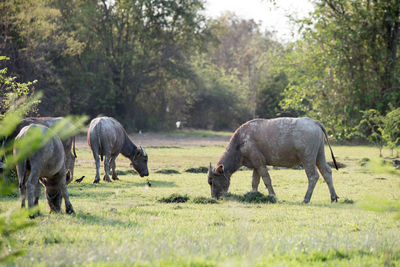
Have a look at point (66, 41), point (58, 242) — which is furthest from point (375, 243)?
point (66, 41)

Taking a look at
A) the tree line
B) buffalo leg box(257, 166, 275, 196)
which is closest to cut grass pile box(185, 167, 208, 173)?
buffalo leg box(257, 166, 275, 196)

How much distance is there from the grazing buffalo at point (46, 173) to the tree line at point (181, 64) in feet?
68.9

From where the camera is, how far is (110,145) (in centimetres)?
1714

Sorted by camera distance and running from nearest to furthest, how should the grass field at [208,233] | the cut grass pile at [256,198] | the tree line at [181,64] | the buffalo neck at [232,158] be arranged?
the grass field at [208,233] → the cut grass pile at [256,198] → the buffalo neck at [232,158] → the tree line at [181,64]

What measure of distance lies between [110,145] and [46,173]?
9103 mm

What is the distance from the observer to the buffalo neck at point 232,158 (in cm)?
1305

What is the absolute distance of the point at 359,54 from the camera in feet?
91.1

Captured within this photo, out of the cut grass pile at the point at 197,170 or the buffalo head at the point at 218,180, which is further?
the cut grass pile at the point at 197,170

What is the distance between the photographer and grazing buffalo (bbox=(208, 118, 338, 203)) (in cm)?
1232

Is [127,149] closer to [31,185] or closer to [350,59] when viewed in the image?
[31,185]

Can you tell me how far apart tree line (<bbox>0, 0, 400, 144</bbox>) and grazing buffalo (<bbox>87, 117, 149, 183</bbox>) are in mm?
13690

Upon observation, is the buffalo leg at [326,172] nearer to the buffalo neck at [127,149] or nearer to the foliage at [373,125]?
Result: the buffalo neck at [127,149]

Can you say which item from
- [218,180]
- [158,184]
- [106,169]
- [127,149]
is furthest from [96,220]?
[127,149]

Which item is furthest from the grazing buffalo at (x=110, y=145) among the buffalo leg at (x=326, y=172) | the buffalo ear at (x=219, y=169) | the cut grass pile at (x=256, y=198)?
the buffalo leg at (x=326, y=172)
